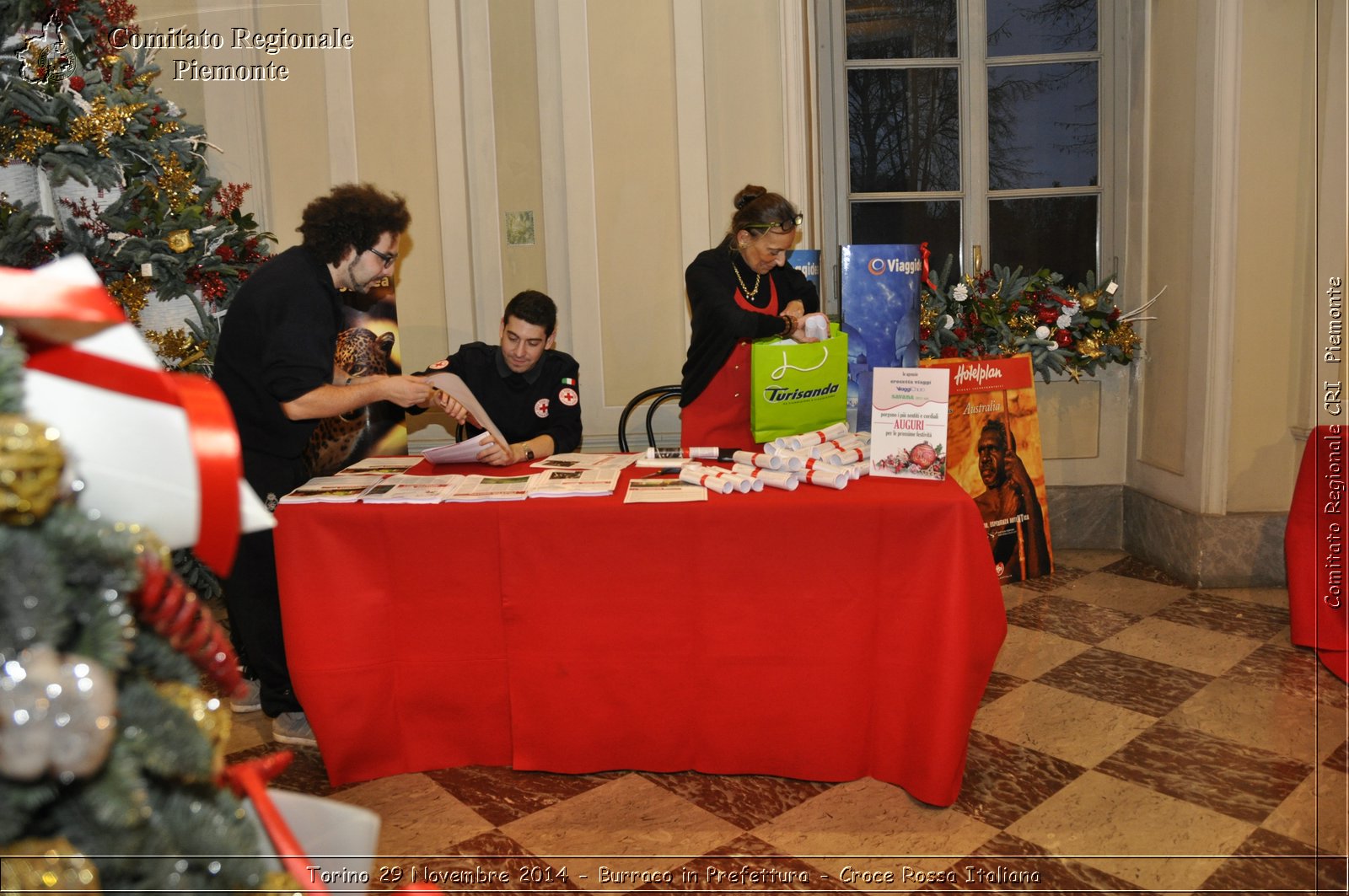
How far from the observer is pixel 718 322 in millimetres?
3213

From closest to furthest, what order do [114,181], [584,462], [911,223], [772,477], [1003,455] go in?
[772,477] → [584,462] → [114,181] → [1003,455] → [911,223]

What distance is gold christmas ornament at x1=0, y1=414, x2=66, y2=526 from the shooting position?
2.37 feet

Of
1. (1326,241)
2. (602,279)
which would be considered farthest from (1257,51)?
(602,279)

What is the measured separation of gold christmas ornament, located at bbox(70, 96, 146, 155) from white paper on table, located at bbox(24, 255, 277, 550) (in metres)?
2.86

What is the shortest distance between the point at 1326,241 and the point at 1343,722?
184 cm

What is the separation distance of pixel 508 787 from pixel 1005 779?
1271 mm

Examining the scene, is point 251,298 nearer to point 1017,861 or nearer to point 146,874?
point 146,874

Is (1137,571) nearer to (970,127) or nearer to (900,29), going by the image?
(970,127)

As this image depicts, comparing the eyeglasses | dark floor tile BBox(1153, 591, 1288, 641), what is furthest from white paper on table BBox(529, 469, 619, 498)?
dark floor tile BBox(1153, 591, 1288, 641)

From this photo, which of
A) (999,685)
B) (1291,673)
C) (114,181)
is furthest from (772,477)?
(114,181)

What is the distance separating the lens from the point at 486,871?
2094mm

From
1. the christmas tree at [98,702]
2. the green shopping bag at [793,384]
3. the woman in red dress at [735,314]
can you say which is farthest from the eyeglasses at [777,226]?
the christmas tree at [98,702]

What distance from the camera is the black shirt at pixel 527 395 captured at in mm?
3131

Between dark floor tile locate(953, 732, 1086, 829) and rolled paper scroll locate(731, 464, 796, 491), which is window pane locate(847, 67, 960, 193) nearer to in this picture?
rolled paper scroll locate(731, 464, 796, 491)
